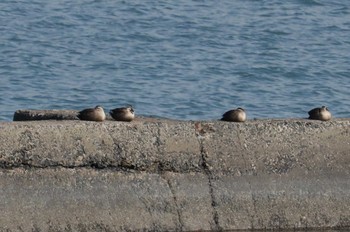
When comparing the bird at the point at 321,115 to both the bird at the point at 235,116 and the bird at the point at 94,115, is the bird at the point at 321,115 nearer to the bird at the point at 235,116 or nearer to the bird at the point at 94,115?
the bird at the point at 235,116

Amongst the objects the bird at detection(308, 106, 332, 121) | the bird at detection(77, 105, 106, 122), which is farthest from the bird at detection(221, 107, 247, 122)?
the bird at detection(77, 105, 106, 122)

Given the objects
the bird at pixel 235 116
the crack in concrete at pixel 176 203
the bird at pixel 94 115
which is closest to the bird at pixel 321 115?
the bird at pixel 235 116

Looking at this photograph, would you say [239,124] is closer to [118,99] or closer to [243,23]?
[118,99]

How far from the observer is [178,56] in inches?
795

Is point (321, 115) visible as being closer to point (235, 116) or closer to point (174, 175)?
point (235, 116)

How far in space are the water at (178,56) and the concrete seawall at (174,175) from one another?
638 centimetres

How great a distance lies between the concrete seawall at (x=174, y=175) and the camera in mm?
8570

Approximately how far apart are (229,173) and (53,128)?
147 centimetres

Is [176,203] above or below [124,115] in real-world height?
below

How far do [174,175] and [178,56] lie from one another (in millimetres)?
11267

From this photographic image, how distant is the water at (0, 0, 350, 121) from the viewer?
16922mm

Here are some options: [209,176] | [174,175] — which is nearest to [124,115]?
[174,175]

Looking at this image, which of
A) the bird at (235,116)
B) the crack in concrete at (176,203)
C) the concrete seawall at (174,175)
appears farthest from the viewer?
the bird at (235,116)

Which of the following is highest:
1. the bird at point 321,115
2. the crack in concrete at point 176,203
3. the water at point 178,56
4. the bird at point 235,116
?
the bird at point 235,116
